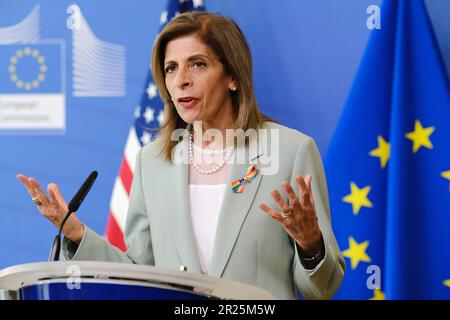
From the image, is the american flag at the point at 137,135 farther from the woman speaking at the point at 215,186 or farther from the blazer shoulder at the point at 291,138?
the blazer shoulder at the point at 291,138

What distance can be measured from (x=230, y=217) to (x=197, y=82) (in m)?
0.45

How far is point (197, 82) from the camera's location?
232 cm

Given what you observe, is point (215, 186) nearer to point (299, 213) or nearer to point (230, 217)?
point (230, 217)

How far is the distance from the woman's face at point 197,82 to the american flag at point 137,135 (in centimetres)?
100

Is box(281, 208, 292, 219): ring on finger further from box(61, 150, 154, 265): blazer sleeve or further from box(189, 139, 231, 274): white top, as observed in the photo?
box(61, 150, 154, 265): blazer sleeve

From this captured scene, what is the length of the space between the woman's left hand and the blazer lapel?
265 millimetres

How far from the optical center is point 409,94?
309 centimetres

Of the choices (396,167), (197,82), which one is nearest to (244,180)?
(197,82)

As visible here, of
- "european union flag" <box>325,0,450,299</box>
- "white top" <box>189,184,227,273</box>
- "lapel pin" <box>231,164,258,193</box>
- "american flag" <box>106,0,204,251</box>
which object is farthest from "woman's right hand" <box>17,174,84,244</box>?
"european union flag" <box>325,0,450,299</box>

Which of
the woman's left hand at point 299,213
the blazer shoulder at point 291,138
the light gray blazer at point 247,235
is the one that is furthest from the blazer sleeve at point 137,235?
the woman's left hand at point 299,213

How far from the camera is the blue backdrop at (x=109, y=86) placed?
342 centimetres

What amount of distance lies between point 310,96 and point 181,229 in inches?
56.1
